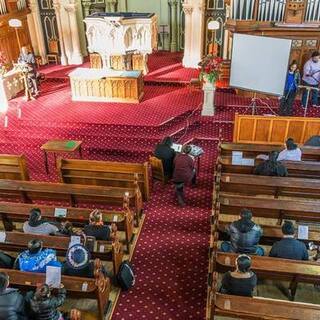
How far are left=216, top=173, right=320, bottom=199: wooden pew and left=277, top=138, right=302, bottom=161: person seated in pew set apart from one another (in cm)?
77

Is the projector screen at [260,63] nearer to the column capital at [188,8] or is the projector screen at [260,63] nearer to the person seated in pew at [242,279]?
the column capital at [188,8]

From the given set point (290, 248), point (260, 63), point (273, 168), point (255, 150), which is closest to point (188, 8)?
point (260, 63)

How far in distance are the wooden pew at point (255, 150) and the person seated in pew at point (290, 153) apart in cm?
36

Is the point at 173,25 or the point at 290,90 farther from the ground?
the point at 173,25

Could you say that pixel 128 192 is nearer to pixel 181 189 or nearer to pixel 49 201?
pixel 181 189

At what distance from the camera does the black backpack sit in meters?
5.21

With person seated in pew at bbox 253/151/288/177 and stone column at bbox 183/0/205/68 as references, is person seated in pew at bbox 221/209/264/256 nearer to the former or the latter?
person seated in pew at bbox 253/151/288/177

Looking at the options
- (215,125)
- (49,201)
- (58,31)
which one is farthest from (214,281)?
(58,31)

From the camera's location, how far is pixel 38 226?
534 centimetres

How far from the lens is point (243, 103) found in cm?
1079

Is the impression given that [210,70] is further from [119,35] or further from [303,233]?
[303,233]

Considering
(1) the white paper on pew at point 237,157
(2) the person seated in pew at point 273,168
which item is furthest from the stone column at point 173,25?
(2) the person seated in pew at point 273,168

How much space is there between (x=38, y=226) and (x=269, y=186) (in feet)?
12.1

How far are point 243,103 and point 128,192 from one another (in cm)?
567
